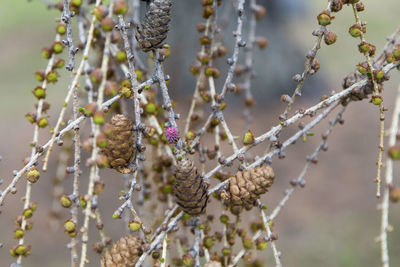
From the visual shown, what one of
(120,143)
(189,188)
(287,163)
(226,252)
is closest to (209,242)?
(226,252)

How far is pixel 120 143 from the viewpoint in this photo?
3.35ft

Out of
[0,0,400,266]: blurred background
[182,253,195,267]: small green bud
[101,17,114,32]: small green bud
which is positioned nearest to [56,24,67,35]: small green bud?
[101,17,114,32]: small green bud

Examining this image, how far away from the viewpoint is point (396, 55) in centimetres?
106

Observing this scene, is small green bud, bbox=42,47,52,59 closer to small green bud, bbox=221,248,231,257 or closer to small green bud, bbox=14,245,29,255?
small green bud, bbox=14,245,29,255

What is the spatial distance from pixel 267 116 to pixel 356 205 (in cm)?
122

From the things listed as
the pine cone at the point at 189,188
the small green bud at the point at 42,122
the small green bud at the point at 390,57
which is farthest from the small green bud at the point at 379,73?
the small green bud at the point at 42,122

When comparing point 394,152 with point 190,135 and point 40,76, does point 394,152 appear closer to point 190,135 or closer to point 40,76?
point 190,135

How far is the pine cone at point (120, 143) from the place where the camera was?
1022mm

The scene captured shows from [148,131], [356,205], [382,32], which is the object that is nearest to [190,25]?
[356,205]

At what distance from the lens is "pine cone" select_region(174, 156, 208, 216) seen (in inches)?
41.3

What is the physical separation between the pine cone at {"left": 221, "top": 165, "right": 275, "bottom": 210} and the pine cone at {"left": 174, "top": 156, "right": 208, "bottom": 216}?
0.23 ft

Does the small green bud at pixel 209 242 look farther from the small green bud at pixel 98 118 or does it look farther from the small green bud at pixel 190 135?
the small green bud at pixel 98 118

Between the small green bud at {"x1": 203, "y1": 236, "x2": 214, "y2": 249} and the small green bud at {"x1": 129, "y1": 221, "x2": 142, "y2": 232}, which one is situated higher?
the small green bud at {"x1": 203, "y1": 236, "x2": 214, "y2": 249}

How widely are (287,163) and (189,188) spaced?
8.45 ft
